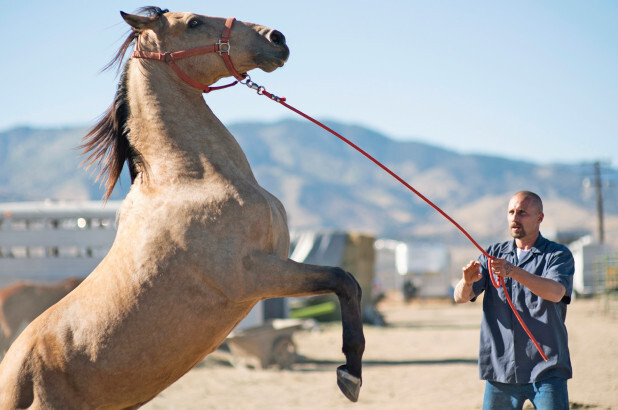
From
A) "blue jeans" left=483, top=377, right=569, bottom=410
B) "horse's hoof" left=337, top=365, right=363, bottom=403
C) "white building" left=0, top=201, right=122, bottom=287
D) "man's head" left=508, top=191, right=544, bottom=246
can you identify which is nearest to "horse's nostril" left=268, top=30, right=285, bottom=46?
"man's head" left=508, top=191, right=544, bottom=246

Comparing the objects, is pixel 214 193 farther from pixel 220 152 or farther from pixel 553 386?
pixel 553 386

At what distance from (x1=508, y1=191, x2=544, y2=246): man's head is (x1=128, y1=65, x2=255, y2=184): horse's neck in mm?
1743

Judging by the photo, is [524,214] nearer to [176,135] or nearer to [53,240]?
[176,135]

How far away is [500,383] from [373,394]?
6.40 m

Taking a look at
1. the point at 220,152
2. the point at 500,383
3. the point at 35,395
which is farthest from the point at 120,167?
the point at 500,383

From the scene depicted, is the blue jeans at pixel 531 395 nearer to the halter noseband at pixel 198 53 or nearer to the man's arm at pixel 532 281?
the man's arm at pixel 532 281

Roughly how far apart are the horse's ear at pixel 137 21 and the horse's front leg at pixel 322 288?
5.45ft

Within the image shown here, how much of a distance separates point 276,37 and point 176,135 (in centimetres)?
88

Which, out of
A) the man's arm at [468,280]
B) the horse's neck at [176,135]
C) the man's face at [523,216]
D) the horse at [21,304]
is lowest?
the horse at [21,304]

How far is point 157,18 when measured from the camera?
14.2 feet

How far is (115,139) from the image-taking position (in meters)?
4.41

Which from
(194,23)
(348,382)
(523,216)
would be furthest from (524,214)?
(194,23)

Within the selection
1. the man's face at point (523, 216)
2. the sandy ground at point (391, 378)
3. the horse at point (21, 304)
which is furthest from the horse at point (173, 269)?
the horse at point (21, 304)

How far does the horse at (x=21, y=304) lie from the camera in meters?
11.7
